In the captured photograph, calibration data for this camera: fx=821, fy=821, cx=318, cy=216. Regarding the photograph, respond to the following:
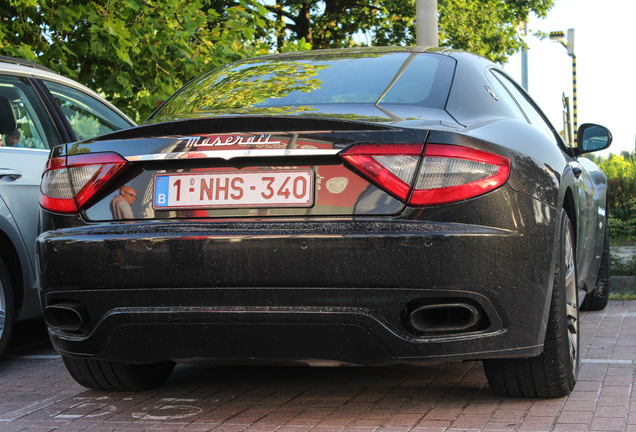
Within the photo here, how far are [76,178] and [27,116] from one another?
2.11 meters

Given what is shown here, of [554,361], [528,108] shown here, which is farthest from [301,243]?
[528,108]

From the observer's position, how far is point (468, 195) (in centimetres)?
278

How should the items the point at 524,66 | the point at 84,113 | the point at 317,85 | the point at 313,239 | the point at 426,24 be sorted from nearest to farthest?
the point at 313,239 < the point at 317,85 < the point at 84,113 < the point at 426,24 < the point at 524,66

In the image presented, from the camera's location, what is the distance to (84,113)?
5.47m

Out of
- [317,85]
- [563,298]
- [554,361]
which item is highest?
[317,85]

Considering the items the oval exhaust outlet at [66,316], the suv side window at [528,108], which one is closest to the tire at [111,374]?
the oval exhaust outlet at [66,316]

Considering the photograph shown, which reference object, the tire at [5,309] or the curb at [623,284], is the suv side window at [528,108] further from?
the curb at [623,284]

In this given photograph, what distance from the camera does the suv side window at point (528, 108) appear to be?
13.6ft

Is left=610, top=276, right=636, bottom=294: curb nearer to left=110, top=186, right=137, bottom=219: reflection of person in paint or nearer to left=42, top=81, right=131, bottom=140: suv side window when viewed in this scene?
left=42, top=81, right=131, bottom=140: suv side window

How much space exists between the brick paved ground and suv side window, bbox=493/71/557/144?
1.24m

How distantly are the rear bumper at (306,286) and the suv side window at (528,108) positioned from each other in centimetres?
123

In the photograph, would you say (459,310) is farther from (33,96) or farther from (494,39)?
(494,39)

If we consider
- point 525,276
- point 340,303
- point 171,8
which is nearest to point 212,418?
point 340,303

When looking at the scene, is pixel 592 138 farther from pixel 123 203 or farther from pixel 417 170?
pixel 123 203
